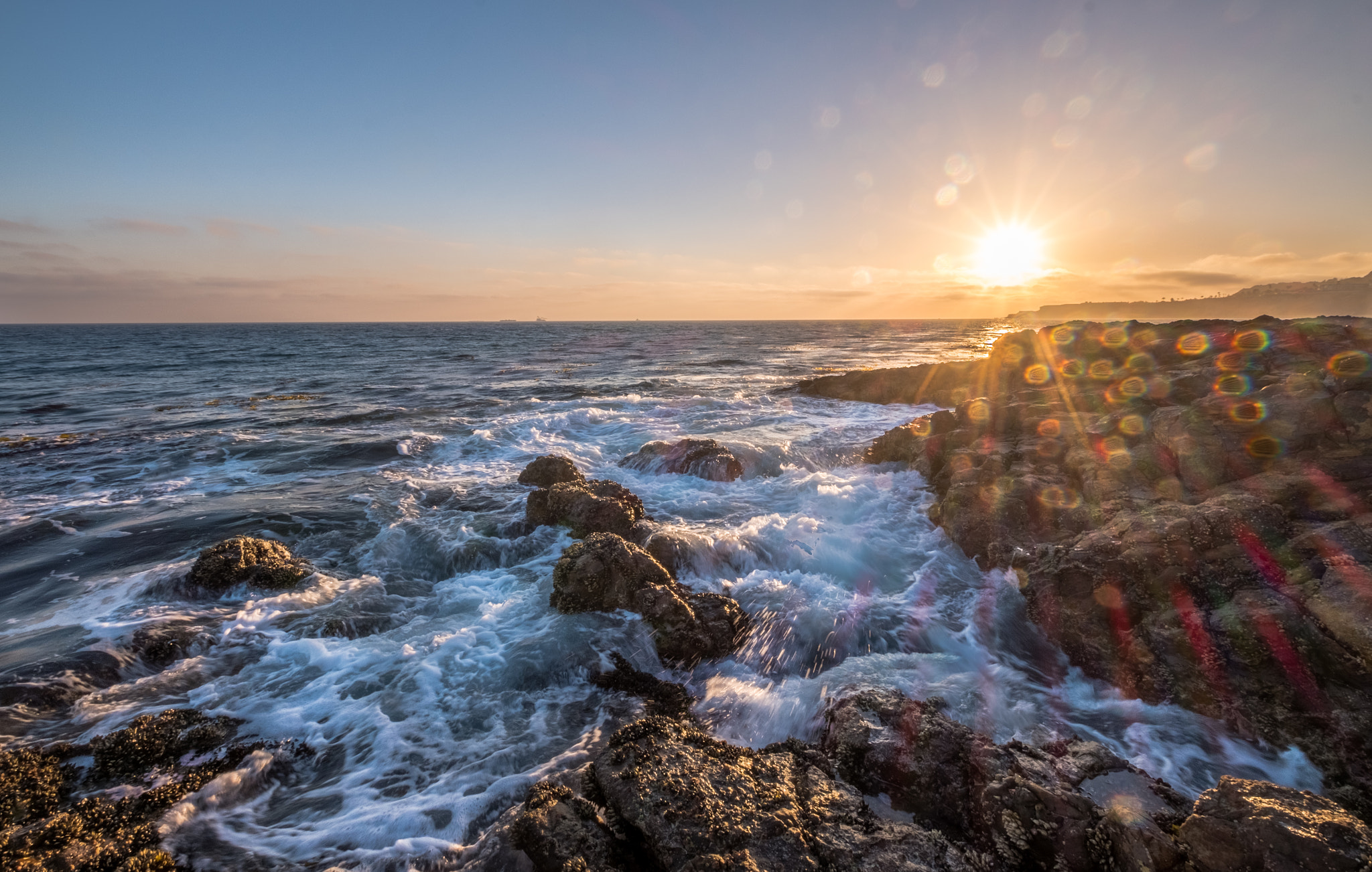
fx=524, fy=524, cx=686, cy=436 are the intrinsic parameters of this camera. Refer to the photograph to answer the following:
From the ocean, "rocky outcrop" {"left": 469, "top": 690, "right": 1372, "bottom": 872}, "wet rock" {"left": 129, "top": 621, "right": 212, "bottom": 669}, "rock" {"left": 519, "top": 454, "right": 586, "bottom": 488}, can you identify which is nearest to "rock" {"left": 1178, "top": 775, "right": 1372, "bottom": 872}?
"rocky outcrop" {"left": 469, "top": 690, "right": 1372, "bottom": 872}

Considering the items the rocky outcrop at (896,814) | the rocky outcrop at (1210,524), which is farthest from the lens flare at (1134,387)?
the rocky outcrop at (896,814)

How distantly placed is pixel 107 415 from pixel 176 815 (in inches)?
1181

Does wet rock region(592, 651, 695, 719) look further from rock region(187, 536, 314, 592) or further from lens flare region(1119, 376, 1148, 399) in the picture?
lens flare region(1119, 376, 1148, 399)

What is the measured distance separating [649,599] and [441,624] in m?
3.28

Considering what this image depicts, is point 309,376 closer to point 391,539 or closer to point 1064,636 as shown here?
point 391,539

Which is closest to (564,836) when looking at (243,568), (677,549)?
(677,549)

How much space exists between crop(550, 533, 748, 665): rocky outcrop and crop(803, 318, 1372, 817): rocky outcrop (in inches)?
176

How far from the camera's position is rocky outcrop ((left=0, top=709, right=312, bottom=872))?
12.9 feet

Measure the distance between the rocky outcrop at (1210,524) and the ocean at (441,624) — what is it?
0.40 meters

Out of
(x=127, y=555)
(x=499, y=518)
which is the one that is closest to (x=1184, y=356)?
(x=499, y=518)

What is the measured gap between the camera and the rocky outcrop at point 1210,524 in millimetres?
5266

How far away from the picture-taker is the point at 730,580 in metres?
9.23

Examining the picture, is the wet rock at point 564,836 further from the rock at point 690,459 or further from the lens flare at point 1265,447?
the lens flare at point 1265,447

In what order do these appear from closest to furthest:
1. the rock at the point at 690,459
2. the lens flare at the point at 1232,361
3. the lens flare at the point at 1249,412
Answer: the lens flare at the point at 1249,412
the lens flare at the point at 1232,361
the rock at the point at 690,459
